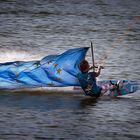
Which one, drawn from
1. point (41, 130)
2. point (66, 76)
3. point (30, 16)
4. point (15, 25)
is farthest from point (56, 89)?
point (30, 16)

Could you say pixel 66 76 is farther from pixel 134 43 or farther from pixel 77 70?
pixel 134 43

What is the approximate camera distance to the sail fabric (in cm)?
1984

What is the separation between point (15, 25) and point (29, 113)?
1257 centimetres

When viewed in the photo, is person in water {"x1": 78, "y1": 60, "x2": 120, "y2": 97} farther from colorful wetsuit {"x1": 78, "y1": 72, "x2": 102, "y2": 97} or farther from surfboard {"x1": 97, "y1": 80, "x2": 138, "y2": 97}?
surfboard {"x1": 97, "y1": 80, "x2": 138, "y2": 97}

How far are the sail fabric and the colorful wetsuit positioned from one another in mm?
540

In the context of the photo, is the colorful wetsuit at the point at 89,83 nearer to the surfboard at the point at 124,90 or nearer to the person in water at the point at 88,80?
the person in water at the point at 88,80

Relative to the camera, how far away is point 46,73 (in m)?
20.0

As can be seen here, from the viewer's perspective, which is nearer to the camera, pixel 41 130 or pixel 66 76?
pixel 41 130

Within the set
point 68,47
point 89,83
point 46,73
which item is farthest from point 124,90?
point 68,47

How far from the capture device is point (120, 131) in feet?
53.7

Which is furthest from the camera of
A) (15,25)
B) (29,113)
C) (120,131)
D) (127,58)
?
(15,25)

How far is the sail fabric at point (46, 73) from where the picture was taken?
19.8 meters

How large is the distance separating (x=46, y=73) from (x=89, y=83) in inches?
57.7

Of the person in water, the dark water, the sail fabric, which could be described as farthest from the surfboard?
the sail fabric
